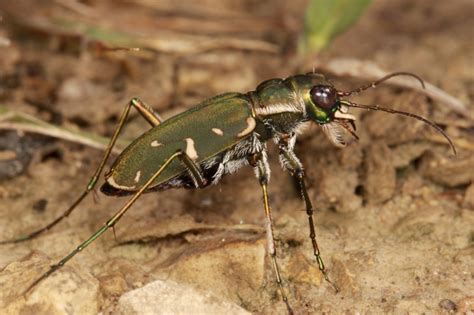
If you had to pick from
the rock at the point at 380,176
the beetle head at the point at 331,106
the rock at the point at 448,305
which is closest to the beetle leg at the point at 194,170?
the beetle head at the point at 331,106

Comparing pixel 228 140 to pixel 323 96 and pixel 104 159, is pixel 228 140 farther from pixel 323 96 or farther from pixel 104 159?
pixel 104 159

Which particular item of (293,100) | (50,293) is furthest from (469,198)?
(50,293)

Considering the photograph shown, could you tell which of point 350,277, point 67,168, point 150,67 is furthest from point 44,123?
point 350,277

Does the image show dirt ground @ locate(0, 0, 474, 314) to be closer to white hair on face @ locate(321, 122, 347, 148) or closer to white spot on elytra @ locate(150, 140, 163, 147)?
white hair on face @ locate(321, 122, 347, 148)

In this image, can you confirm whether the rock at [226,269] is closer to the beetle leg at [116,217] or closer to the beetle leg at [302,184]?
the beetle leg at [302,184]

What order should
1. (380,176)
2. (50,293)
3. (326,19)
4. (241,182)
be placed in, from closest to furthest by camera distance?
1. (50,293)
2. (380,176)
3. (241,182)
4. (326,19)

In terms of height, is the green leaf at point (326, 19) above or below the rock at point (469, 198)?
above

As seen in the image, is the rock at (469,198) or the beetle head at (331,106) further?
the rock at (469,198)
